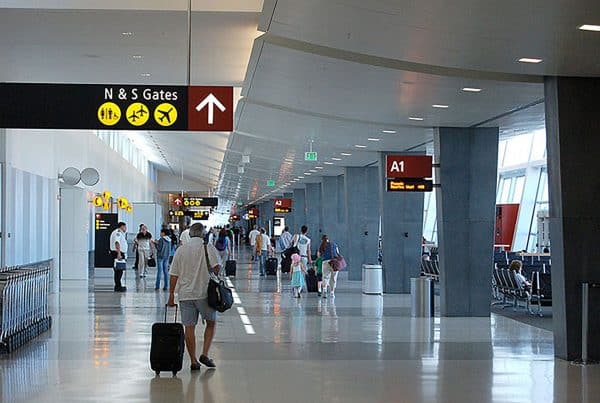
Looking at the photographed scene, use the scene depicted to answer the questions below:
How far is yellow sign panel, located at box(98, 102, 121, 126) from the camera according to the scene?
38.9 feet

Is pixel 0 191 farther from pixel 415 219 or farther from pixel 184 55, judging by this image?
pixel 415 219

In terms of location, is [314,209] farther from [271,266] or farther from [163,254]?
[163,254]

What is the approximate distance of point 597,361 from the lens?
43.4 feet

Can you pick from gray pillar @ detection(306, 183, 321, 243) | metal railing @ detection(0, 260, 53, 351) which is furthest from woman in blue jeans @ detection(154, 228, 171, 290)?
gray pillar @ detection(306, 183, 321, 243)

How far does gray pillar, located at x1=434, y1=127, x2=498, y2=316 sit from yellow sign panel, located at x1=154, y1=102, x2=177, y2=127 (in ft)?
31.4

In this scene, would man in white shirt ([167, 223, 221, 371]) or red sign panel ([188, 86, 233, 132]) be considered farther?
red sign panel ([188, 86, 233, 132])

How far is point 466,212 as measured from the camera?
20438 millimetres

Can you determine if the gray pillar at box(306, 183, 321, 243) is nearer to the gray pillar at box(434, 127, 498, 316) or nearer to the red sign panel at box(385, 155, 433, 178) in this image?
the red sign panel at box(385, 155, 433, 178)

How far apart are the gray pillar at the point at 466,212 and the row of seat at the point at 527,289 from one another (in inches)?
39.1

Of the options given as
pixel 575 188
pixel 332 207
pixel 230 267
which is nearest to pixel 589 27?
pixel 575 188

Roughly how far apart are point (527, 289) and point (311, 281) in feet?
22.7

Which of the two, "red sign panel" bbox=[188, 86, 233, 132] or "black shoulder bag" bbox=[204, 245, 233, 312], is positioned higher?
"red sign panel" bbox=[188, 86, 233, 132]

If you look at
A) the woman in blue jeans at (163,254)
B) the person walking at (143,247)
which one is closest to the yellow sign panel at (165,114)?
the woman in blue jeans at (163,254)

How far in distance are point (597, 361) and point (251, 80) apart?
7.25 metres
